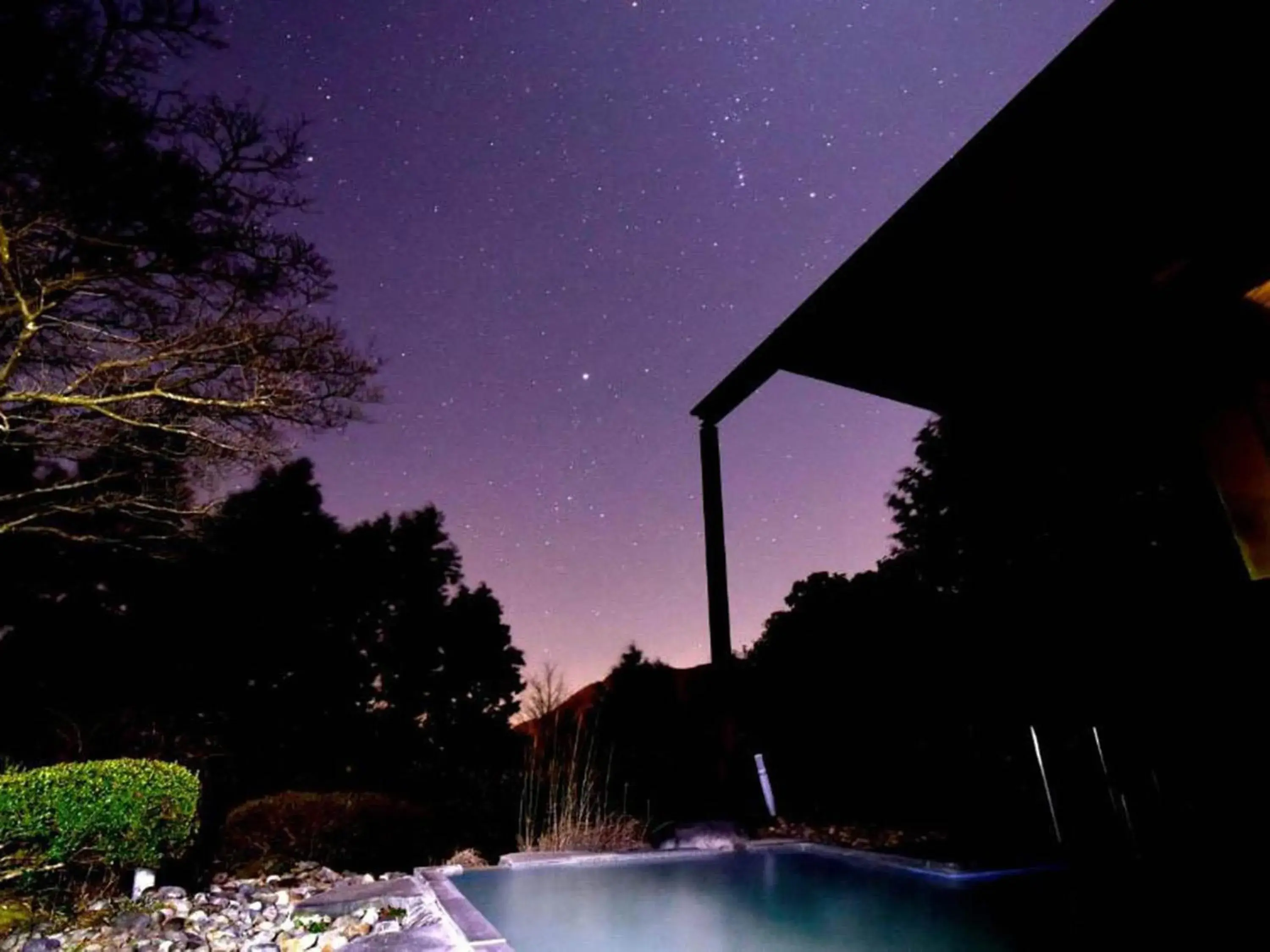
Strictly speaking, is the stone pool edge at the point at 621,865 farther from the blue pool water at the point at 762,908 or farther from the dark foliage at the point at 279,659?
the dark foliage at the point at 279,659

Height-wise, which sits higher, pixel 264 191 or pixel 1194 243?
pixel 264 191

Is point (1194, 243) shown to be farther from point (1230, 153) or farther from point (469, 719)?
point (469, 719)

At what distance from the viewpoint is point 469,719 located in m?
16.2

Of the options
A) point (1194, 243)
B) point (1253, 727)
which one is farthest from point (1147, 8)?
point (1253, 727)

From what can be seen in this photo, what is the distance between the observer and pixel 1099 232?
312 cm

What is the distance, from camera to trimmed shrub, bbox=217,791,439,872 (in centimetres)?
593

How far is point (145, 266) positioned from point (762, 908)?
6.69 metres

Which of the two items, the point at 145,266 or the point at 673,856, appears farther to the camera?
the point at 145,266

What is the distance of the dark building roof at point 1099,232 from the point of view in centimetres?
238

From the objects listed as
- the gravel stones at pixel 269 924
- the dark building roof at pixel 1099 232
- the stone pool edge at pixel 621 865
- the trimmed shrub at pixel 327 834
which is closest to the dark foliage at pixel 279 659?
the trimmed shrub at pixel 327 834

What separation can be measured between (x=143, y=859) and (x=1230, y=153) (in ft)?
20.1

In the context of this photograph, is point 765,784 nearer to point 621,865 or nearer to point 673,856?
point 673,856

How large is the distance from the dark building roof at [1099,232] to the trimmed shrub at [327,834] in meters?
5.24

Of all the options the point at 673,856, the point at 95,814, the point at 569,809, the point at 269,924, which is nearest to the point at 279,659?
the point at 569,809
